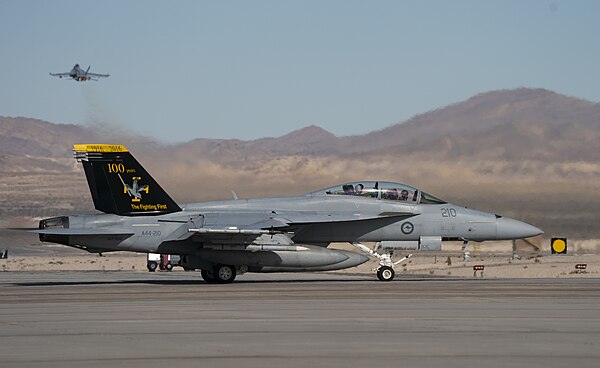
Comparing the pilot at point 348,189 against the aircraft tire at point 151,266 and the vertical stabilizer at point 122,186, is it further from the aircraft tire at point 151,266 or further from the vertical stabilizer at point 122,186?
the aircraft tire at point 151,266

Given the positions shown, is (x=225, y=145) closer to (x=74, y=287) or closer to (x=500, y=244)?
(x=500, y=244)

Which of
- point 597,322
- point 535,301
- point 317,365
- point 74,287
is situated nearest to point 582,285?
point 535,301

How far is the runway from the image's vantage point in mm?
13250

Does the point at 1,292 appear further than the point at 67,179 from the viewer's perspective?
No

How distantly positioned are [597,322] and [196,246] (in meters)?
16.5

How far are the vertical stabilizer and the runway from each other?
5.47 m

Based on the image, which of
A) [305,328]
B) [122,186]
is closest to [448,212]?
[122,186]

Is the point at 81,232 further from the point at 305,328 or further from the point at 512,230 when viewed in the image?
the point at 305,328

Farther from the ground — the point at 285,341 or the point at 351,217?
the point at 351,217

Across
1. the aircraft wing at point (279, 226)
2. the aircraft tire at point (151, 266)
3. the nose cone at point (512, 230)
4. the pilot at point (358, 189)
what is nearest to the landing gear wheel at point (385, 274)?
the aircraft wing at point (279, 226)

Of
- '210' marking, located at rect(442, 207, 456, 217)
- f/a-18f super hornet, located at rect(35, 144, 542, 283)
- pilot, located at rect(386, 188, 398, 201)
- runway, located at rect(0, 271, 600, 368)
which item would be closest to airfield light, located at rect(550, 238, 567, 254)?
f/a-18f super hornet, located at rect(35, 144, 542, 283)

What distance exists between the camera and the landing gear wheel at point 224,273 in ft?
105

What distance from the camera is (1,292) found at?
89.7 ft

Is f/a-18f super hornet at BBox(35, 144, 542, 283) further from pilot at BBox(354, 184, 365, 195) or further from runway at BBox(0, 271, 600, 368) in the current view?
runway at BBox(0, 271, 600, 368)
